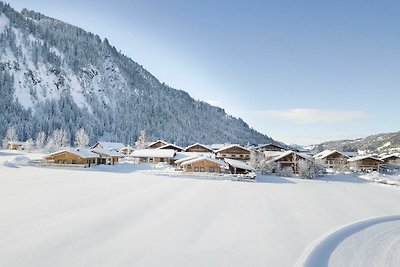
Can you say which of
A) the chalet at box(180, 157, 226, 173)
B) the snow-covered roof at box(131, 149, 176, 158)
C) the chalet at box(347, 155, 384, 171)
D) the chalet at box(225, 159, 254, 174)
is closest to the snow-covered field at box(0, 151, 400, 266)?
the chalet at box(225, 159, 254, 174)

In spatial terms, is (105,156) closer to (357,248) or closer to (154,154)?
(154,154)

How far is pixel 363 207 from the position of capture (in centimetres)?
2628

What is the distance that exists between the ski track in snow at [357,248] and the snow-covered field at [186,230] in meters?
0.05

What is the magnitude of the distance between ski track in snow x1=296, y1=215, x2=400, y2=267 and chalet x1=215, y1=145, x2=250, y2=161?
50543 millimetres

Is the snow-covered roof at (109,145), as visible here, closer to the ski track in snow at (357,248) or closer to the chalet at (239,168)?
the chalet at (239,168)

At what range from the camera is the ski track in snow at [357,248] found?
1320 centimetres

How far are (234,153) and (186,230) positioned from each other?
181 ft

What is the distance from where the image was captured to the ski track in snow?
13203mm

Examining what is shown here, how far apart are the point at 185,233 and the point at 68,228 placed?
6299 mm

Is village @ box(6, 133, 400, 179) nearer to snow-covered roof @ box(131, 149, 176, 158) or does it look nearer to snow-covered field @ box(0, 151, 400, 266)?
snow-covered roof @ box(131, 149, 176, 158)

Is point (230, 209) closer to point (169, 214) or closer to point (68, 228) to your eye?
point (169, 214)

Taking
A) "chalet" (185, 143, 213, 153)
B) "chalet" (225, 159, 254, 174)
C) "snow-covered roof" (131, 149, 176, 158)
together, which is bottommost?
"chalet" (225, 159, 254, 174)

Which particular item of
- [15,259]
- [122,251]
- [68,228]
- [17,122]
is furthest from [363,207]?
[17,122]

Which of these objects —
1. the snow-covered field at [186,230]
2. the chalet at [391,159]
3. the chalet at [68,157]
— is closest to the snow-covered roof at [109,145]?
the chalet at [68,157]
